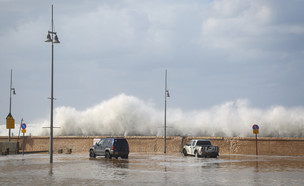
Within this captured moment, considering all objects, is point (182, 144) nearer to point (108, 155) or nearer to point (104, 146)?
point (104, 146)

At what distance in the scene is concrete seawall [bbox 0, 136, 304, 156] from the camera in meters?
41.1

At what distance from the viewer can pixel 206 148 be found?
37.2 m

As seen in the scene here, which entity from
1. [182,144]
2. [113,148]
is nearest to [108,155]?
[113,148]

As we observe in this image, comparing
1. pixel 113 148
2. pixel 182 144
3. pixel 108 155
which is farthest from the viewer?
pixel 182 144

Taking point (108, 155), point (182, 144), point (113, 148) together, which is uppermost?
point (113, 148)

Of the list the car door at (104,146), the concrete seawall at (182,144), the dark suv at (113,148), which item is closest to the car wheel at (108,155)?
the dark suv at (113,148)

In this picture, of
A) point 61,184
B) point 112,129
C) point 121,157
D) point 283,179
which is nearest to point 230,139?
point 121,157

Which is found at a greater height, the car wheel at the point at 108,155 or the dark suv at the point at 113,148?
the dark suv at the point at 113,148

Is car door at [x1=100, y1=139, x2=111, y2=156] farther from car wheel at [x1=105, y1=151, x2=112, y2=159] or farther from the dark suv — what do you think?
car wheel at [x1=105, y1=151, x2=112, y2=159]

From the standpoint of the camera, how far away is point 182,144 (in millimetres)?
47844

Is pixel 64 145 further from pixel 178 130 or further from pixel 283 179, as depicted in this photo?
pixel 283 179

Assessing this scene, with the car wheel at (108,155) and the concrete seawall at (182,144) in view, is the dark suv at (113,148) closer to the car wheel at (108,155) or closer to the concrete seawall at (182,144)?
the car wheel at (108,155)

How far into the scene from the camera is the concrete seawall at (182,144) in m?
41.1

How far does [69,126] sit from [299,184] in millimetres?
66939
